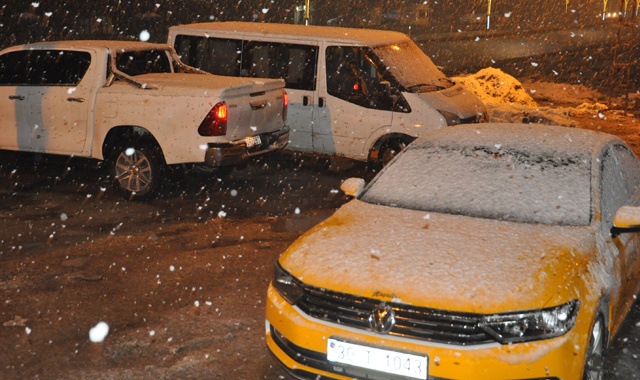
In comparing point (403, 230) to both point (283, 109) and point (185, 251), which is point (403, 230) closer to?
point (185, 251)

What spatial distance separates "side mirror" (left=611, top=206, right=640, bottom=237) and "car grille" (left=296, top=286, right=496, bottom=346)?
1.32 m

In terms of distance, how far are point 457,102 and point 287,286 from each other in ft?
21.9

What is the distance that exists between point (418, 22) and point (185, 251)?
48762 mm

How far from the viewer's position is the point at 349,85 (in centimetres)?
1095

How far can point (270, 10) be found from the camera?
134ft

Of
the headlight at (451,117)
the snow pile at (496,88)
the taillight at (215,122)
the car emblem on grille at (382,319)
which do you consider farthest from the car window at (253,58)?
the car emblem on grille at (382,319)

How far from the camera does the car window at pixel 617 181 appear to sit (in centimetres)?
532

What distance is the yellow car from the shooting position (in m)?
4.13

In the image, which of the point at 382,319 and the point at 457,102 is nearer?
the point at 382,319

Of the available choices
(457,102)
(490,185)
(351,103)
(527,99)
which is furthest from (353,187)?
Result: (527,99)

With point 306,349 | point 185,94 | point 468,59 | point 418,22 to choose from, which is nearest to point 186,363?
point 306,349

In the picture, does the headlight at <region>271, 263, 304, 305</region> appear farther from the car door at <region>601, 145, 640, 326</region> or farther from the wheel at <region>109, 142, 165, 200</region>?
the wheel at <region>109, 142, 165, 200</region>

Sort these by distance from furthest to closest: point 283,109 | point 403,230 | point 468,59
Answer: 1. point 468,59
2. point 283,109
3. point 403,230

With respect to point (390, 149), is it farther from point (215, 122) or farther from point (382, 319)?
point (382, 319)
